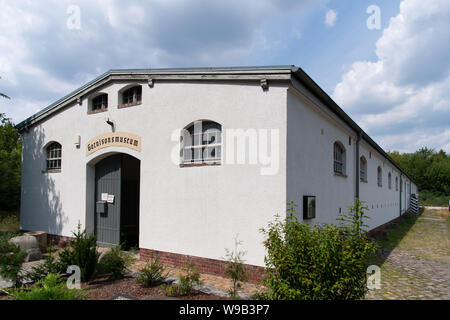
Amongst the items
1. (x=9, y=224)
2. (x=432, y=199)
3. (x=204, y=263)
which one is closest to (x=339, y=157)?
(x=204, y=263)

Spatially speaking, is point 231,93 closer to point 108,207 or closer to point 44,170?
point 108,207

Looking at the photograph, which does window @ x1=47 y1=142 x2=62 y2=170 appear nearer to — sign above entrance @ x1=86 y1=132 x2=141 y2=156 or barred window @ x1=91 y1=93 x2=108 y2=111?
sign above entrance @ x1=86 y1=132 x2=141 y2=156

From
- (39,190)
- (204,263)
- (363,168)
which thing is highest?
(363,168)

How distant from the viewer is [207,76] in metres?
7.35

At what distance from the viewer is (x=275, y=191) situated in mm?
6309

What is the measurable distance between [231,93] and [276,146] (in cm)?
172

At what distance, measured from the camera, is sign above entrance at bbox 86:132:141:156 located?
342 inches

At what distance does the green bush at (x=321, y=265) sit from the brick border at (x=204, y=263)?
2254 mm

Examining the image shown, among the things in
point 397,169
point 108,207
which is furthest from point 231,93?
point 397,169

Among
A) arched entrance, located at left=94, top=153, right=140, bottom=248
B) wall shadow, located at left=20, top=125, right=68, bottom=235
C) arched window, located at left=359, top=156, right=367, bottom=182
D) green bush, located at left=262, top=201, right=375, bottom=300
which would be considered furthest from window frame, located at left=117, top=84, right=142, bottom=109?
arched window, located at left=359, top=156, right=367, bottom=182

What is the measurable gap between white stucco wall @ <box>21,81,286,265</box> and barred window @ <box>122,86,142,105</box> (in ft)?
0.90

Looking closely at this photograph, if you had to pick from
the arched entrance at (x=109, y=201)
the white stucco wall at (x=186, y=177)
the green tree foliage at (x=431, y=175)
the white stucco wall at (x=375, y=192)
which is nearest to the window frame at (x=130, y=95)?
the white stucco wall at (x=186, y=177)

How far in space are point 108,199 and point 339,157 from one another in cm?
802

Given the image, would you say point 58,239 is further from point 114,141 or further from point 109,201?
point 114,141
